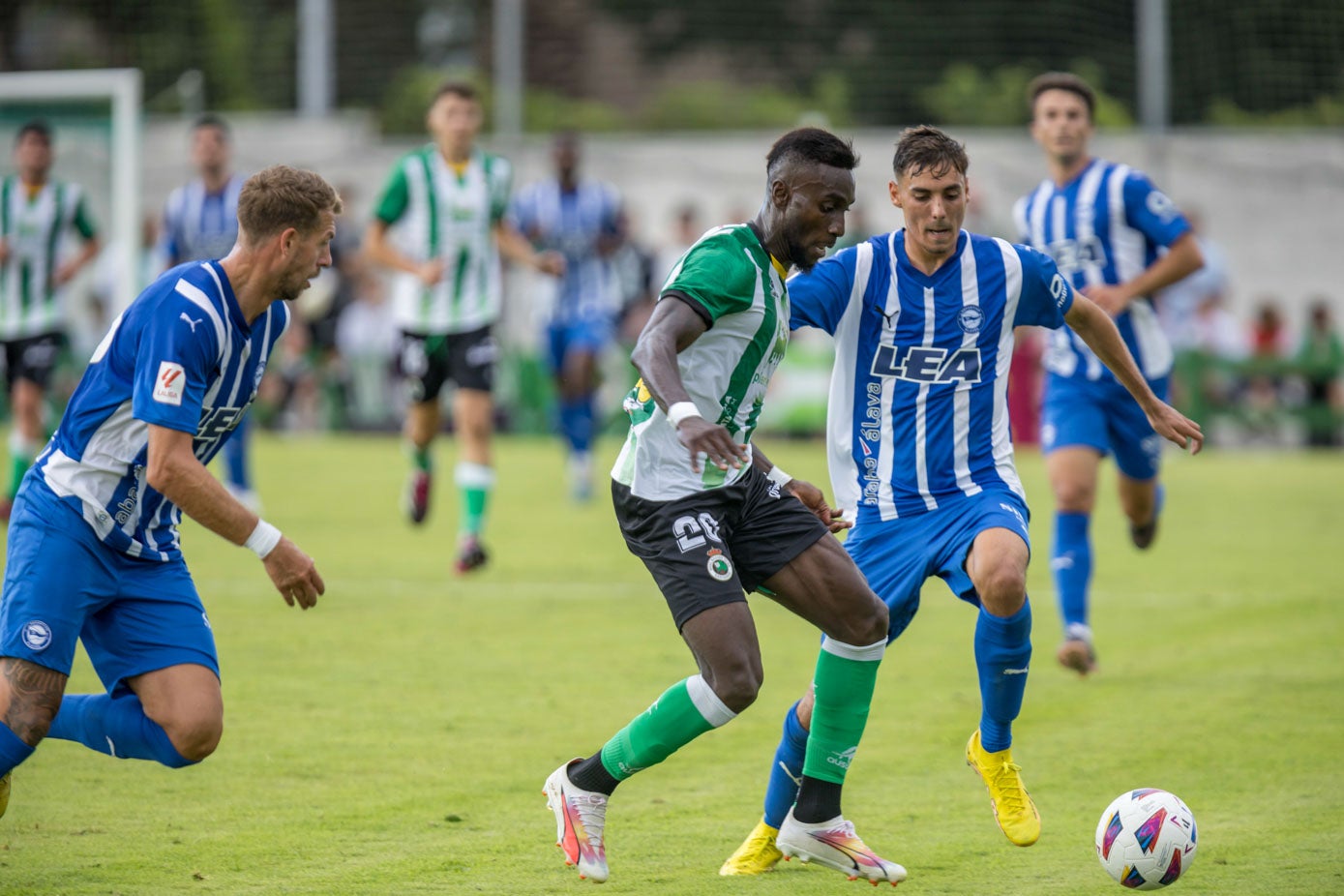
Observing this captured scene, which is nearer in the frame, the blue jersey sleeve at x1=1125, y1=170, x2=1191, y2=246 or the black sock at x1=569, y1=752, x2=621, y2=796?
the black sock at x1=569, y1=752, x2=621, y2=796

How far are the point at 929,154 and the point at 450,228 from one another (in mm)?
5983

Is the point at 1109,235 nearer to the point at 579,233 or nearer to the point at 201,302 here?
the point at 201,302

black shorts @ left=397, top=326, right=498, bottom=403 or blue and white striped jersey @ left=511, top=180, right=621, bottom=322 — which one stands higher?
blue and white striped jersey @ left=511, top=180, right=621, bottom=322

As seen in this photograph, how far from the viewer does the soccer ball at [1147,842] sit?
440 cm

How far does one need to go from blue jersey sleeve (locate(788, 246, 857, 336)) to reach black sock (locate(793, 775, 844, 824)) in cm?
135

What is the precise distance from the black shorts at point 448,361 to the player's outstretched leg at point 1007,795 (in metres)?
5.81

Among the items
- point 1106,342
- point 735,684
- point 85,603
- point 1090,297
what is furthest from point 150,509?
point 1090,297

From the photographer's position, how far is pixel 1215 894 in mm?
4418

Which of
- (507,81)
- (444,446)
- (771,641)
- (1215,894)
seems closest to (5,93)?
(444,446)

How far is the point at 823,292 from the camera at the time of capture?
515 centimetres

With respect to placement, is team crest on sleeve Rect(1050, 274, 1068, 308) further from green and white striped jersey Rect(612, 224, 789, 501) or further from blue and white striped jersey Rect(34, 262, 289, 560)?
blue and white striped jersey Rect(34, 262, 289, 560)

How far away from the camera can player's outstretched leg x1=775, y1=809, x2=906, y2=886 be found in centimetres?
453

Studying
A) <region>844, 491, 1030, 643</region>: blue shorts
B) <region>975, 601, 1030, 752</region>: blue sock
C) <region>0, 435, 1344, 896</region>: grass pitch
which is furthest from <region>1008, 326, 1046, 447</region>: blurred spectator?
<region>975, 601, 1030, 752</region>: blue sock

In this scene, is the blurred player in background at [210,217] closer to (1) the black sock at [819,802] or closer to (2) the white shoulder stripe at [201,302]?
(2) the white shoulder stripe at [201,302]
